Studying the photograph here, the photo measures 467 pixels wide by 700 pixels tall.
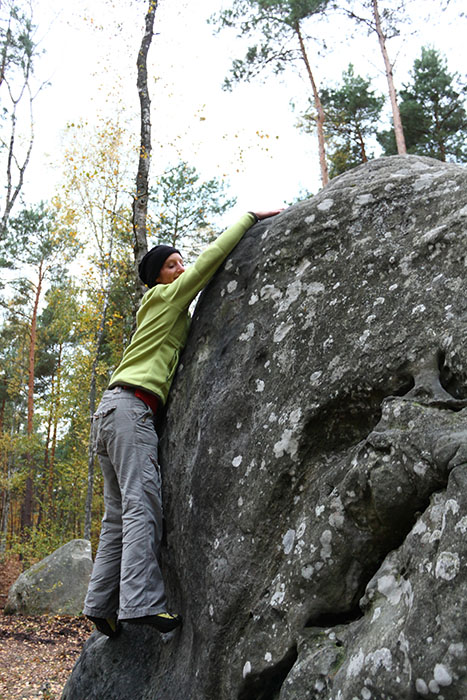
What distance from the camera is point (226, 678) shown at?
298 centimetres

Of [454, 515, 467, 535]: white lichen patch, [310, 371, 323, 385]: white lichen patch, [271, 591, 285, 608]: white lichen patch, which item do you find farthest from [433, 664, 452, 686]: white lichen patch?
[310, 371, 323, 385]: white lichen patch

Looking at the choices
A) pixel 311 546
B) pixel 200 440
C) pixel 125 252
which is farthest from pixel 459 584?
pixel 125 252

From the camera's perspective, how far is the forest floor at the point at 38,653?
5906mm

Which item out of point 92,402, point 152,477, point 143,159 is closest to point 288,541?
point 152,477

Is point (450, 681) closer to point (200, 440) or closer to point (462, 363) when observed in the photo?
point (462, 363)

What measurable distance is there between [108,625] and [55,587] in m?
7.91

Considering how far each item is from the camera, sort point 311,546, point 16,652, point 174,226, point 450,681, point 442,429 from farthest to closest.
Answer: point 174,226
point 16,652
point 311,546
point 442,429
point 450,681

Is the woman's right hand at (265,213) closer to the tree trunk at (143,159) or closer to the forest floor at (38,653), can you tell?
the tree trunk at (143,159)

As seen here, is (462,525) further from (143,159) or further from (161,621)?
(143,159)

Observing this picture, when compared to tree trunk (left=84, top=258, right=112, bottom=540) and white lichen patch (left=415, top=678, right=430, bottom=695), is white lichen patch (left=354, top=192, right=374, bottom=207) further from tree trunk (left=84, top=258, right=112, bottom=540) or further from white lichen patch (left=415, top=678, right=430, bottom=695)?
tree trunk (left=84, top=258, right=112, bottom=540)

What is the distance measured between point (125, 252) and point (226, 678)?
16.4 meters

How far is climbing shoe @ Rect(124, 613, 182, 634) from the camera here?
11.0 feet

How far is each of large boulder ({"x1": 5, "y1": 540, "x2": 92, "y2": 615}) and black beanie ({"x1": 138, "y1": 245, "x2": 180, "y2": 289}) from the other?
857 cm

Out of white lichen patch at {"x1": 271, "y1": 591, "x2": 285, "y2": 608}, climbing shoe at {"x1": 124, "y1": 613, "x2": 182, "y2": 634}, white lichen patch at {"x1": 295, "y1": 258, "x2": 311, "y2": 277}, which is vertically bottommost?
climbing shoe at {"x1": 124, "y1": 613, "x2": 182, "y2": 634}
